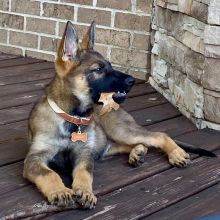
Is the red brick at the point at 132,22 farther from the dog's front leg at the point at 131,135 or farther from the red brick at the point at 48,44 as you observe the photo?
the dog's front leg at the point at 131,135

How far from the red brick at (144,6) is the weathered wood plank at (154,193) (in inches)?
86.1

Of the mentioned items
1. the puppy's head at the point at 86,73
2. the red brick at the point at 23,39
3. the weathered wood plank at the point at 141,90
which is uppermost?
the puppy's head at the point at 86,73

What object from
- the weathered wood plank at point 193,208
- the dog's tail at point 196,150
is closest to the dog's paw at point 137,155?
the dog's tail at point 196,150

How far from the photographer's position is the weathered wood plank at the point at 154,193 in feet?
10.2

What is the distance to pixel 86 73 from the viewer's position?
357cm

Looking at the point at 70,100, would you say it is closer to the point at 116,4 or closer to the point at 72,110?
the point at 72,110

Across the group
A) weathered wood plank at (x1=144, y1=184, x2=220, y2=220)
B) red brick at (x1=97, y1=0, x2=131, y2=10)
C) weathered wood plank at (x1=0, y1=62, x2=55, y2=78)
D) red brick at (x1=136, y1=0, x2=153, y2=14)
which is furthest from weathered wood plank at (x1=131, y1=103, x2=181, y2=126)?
weathered wood plank at (x1=0, y1=62, x2=55, y2=78)

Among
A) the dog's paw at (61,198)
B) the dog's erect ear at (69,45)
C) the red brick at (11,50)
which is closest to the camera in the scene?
the dog's paw at (61,198)

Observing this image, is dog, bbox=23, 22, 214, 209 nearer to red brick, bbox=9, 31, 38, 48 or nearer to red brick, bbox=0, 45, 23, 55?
red brick, bbox=9, 31, 38, 48

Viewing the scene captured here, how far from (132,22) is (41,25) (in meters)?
1.13

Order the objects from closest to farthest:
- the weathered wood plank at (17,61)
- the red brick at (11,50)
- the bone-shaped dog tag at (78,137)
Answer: the bone-shaped dog tag at (78,137), the weathered wood plank at (17,61), the red brick at (11,50)

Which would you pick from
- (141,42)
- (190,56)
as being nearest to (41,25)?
(141,42)

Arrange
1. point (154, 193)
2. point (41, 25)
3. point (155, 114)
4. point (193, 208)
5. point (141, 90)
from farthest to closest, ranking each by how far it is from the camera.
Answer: point (41, 25), point (141, 90), point (155, 114), point (154, 193), point (193, 208)

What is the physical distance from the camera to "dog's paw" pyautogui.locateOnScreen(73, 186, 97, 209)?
311cm
